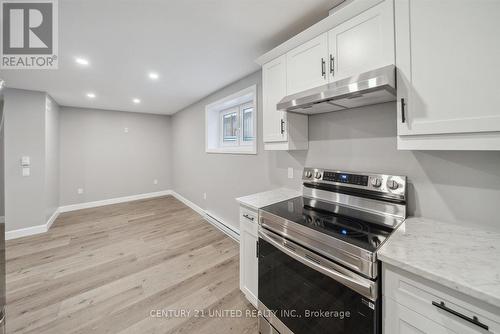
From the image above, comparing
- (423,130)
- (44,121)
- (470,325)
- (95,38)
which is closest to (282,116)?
(423,130)

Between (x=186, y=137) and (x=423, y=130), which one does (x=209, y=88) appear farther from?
(x=423, y=130)

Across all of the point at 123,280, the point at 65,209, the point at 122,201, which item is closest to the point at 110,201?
the point at 122,201

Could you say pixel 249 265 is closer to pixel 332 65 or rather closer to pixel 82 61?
pixel 332 65

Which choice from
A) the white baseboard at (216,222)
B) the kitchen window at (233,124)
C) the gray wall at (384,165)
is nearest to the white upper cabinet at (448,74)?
the gray wall at (384,165)

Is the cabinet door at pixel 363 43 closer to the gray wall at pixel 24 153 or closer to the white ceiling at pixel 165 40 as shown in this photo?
the white ceiling at pixel 165 40

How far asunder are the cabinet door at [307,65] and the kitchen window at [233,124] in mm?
958

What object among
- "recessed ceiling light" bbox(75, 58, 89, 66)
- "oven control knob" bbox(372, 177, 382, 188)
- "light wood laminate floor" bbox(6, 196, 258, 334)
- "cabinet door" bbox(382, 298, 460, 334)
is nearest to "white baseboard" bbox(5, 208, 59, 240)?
"light wood laminate floor" bbox(6, 196, 258, 334)

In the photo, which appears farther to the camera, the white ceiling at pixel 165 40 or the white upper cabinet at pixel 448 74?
the white ceiling at pixel 165 40

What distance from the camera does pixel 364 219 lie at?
1.28 metres

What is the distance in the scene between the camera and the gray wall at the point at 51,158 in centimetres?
337

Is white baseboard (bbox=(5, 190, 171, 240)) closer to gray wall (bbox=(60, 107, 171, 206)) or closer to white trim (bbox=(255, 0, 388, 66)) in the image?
gray wall (bbox=(60, 107, 171, 206))

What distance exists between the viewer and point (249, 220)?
1675 mm

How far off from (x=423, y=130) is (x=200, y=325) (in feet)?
6.85

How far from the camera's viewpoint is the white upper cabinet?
846 mm
